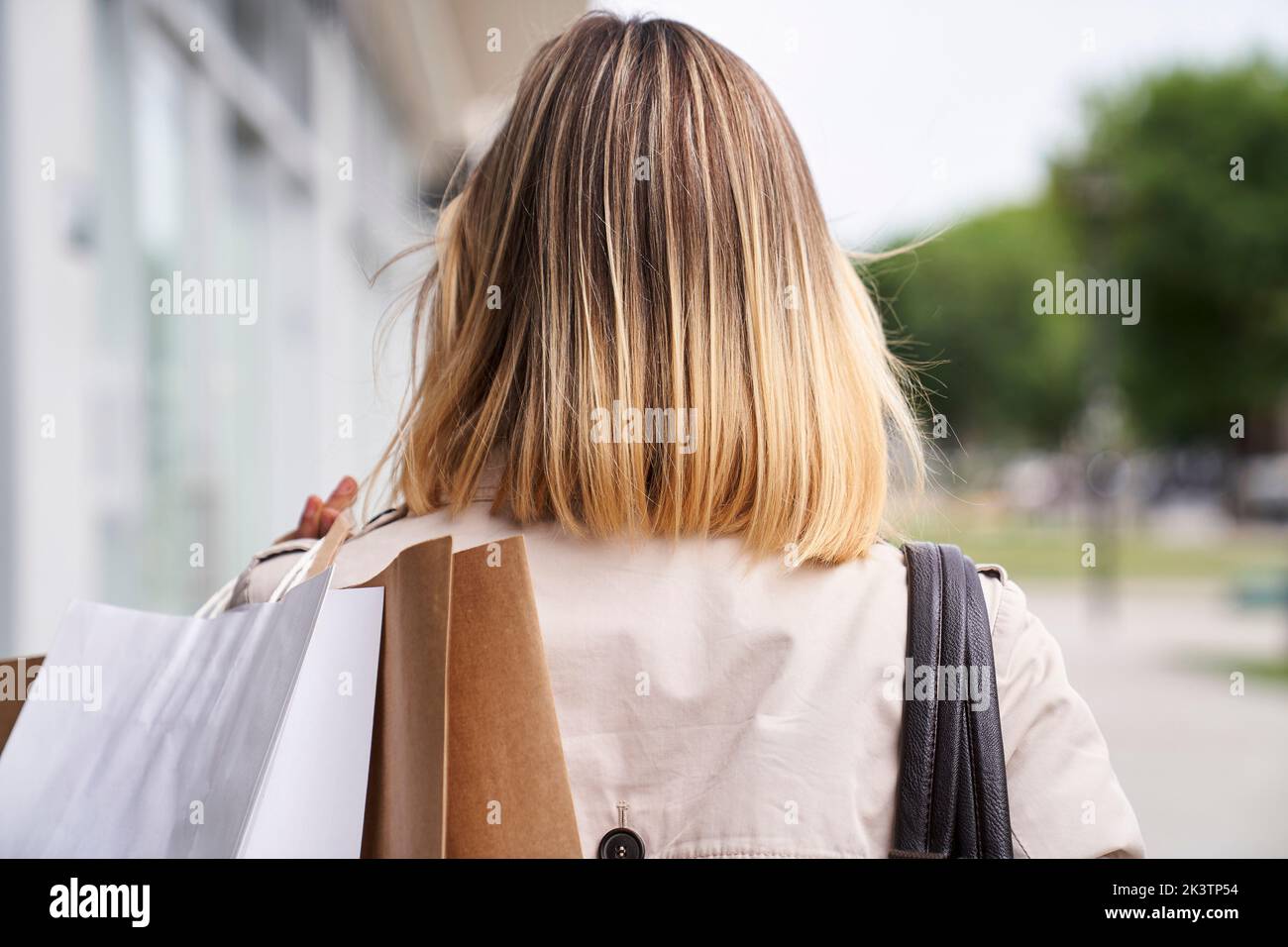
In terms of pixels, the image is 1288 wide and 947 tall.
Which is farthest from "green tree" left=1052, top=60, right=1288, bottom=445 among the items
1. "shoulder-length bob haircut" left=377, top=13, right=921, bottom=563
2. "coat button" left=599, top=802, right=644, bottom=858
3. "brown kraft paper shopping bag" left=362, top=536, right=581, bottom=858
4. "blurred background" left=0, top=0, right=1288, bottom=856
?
"brown kraft paper shopping bag" left=362, top=536, right=581, bottom=858

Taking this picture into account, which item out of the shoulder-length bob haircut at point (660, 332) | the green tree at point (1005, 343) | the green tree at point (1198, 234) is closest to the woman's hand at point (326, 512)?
the shoulder-length bob haircut at point (660, 332)

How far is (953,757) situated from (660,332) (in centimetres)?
54

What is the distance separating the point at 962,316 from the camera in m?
44.5

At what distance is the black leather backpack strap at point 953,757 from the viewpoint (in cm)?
102

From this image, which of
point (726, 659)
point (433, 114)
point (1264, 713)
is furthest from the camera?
point (433, 114)

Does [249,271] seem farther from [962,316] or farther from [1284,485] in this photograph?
[962,316]

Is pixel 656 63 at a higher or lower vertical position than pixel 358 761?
higher

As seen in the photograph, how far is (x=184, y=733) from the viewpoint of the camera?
0.99m

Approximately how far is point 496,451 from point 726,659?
364 millimetres

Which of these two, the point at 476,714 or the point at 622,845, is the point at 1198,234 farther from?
the point at 476,714

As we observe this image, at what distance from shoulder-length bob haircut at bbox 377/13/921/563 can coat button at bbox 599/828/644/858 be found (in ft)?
0.99

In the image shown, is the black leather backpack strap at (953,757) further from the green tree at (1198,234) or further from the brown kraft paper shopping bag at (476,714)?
the green tree at (1198,234)

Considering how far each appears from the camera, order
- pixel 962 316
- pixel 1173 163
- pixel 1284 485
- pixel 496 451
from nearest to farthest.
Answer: pixel 496 451
pixel 1173 163
pixel 1284 485
pixel 962 316
